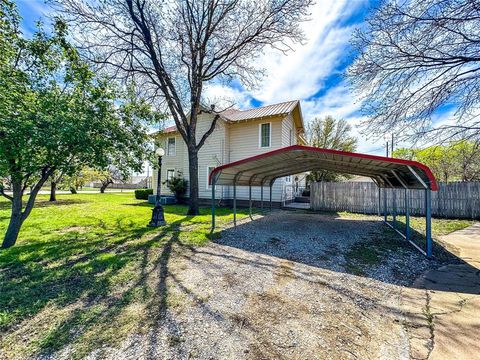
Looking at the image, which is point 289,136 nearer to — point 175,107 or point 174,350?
point 175,107

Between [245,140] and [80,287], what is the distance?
12531 mm

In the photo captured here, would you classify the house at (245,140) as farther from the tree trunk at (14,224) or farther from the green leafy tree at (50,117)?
the tree trunk at (14,224)

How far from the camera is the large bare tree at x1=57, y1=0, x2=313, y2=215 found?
964 cm

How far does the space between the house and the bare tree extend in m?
6.50

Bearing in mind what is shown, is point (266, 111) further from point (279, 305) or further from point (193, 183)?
point (279, 305)

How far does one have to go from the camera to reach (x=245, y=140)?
1498 cm

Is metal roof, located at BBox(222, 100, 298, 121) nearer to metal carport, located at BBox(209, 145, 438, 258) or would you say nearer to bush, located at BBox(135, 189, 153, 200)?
metal carport, located at BBox(209, 145, 438, 258)

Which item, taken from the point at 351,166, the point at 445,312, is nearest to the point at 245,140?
the point at 351,166

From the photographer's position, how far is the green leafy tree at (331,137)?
66.6 ft

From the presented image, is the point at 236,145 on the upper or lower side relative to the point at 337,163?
upper

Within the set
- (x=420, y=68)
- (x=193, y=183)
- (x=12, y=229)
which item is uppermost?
(x=420, y=68)

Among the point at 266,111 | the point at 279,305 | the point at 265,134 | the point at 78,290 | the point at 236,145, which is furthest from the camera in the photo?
the point at 236,145

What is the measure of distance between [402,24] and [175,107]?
917 centimetres

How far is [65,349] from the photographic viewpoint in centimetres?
228
